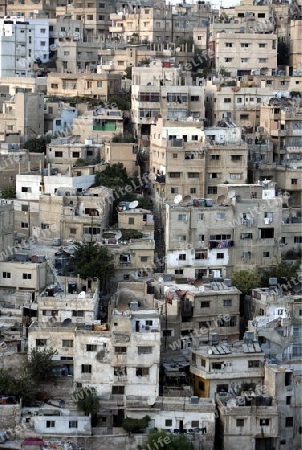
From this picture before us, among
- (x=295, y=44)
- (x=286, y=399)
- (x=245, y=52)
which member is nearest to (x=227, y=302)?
(x=286, y=399)

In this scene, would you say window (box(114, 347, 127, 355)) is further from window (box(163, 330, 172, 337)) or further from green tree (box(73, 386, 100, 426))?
window (box(163, 330, 172, 337))

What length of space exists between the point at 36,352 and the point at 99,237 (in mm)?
6245

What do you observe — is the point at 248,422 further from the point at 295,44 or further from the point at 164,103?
the point at 295,44

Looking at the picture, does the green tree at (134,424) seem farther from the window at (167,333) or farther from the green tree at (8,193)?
the green tree at (8,193)

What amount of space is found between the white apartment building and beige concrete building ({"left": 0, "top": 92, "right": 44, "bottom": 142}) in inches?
247

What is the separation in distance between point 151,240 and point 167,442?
792 cm

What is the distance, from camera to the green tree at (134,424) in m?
29.5

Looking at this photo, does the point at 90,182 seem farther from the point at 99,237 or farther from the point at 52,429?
the point at 52,429

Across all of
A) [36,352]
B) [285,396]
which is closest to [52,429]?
[36,352]

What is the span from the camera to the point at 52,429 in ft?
96.4

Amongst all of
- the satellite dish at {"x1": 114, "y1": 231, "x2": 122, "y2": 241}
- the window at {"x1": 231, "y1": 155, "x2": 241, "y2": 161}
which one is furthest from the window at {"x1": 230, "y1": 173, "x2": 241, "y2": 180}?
the satellite dish at {"x1": 114, "y1": 231, "x2": 122, "y2": 241}

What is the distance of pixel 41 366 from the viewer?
30406mm

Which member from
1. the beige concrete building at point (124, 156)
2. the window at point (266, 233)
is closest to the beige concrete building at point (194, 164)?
the beige concrete building at point (124, 156)

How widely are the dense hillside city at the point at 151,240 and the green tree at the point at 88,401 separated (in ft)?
0.12
